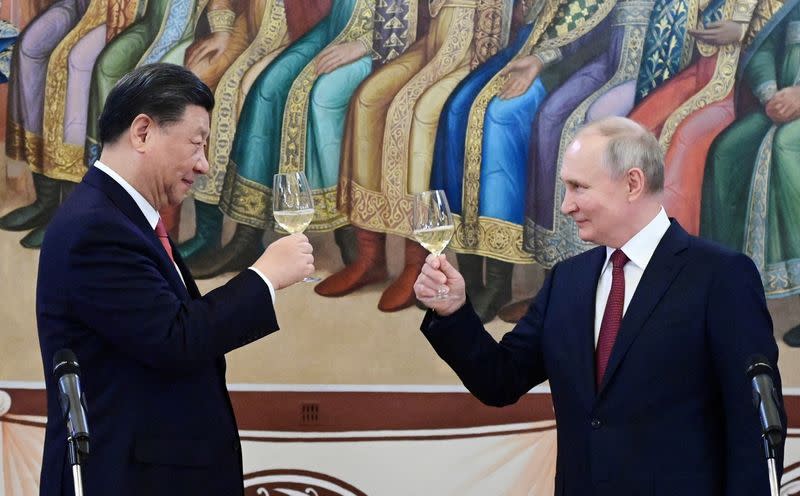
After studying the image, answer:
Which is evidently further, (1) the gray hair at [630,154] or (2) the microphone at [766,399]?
(1) the gray hair at [630,154]

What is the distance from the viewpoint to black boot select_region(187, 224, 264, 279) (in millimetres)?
4223

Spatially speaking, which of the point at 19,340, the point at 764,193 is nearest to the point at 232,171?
the point at 19,340

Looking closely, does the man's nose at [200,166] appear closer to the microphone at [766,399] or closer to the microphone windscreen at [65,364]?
the microphone windscreen at [65,364]

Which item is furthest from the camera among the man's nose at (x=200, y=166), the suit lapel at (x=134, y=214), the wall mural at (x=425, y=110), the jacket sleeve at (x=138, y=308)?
the wall mural at (x=425, y=110)

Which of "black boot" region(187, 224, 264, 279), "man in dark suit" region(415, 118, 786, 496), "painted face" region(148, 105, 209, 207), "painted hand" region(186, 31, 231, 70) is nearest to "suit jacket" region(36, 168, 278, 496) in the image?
"painted face" region(148, 105, 209, 207)

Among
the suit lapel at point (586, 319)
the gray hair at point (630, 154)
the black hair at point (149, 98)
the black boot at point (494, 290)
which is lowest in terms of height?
the black boot at point (494, 290)

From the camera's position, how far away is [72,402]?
1977 millimetres

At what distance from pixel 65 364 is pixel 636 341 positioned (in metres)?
1.42

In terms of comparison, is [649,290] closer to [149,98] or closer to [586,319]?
[586,319]

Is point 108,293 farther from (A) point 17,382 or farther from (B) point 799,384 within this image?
(B) point 799,384

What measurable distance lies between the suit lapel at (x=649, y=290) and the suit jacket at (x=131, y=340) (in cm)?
88

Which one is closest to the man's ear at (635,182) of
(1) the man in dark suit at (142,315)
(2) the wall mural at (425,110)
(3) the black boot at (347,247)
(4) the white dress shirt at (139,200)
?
(1) the man in dark suit at (142,315)

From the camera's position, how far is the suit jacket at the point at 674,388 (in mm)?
2600

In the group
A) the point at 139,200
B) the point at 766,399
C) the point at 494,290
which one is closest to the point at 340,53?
the point at 494,290
